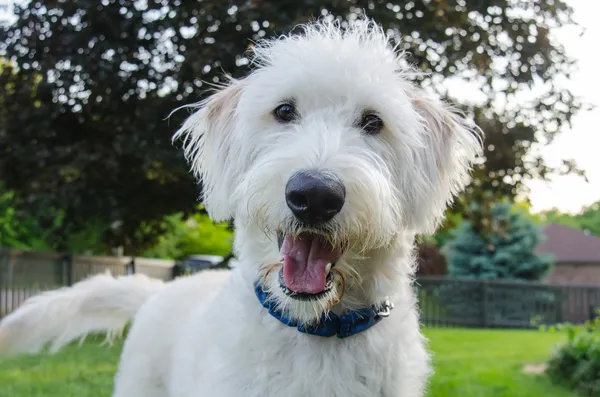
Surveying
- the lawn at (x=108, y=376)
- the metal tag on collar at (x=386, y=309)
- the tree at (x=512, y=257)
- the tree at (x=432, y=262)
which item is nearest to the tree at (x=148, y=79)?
the lawn at (x=108, y=376)

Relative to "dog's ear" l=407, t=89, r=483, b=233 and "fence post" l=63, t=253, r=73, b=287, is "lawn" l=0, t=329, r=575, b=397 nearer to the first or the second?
"dog's ear" l=407, t=89, r=483, b=233

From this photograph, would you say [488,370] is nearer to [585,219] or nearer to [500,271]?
[500,271]

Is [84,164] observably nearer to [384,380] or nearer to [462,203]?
[462,203]

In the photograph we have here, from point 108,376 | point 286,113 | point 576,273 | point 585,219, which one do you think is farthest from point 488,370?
point 585,219

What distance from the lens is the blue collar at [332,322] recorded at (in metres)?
2.45

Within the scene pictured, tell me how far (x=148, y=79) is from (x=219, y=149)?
711 cm

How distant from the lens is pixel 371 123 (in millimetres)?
2551

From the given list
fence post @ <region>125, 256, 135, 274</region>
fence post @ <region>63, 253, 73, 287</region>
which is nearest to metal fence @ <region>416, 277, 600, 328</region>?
fence post @ <region>125, 256, 135, 274</region>

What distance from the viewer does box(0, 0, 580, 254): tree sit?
845 cm

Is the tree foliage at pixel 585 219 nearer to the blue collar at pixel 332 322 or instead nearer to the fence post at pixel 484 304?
the fence post at pixel 484 304

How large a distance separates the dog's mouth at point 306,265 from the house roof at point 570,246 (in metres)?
47.1

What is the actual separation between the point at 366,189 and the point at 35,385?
5.56m

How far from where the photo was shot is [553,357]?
788 cm

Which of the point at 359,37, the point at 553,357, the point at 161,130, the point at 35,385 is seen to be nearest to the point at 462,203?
the point at 553,357
